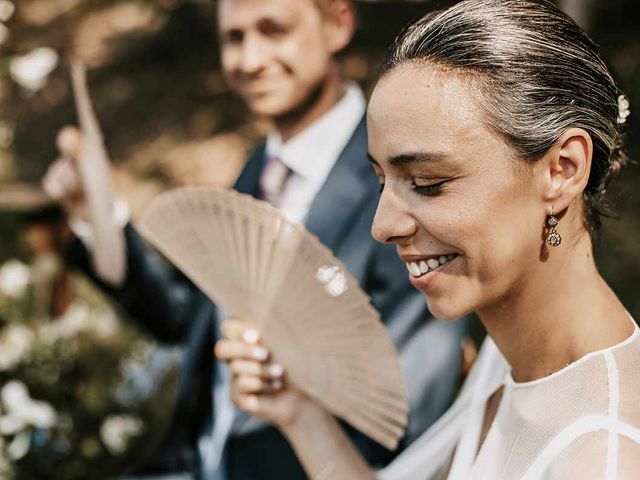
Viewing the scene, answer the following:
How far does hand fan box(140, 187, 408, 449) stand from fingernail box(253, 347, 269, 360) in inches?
1.1

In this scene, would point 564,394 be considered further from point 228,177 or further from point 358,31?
point 358,31

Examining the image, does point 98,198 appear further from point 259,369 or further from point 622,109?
point 622,109

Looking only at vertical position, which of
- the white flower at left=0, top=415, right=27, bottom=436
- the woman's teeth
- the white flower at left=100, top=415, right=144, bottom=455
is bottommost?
the white flower at left=100, top=415, right=144, bottom=455

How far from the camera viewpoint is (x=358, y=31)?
6.80m

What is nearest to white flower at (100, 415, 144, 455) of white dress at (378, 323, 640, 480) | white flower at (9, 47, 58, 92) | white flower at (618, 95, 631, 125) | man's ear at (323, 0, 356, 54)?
white flower at (9, 47, 58, 92)

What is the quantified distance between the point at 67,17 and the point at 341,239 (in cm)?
612

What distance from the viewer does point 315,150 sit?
2730 millimetres

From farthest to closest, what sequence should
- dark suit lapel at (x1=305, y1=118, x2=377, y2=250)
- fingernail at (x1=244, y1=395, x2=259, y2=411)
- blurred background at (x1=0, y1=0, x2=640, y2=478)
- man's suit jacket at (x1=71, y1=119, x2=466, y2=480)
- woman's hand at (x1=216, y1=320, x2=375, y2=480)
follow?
blurred background at (x1=0, y1=0, x2=640, y2=478), dark suit lapel at (x1=305, y1=118, x2=377, y2=250), man's suit jacket at (x1=71, y1=119, x2=466, y2=480), fingernail at (x1=244, y1=395, x2=259, y2=411), woman's hand at (x1=216, y1=320, x2=375, y2=480)

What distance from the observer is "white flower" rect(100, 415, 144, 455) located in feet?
12.5

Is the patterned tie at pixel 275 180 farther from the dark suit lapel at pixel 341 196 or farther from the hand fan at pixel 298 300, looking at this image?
the hand fan at pixel 298 300

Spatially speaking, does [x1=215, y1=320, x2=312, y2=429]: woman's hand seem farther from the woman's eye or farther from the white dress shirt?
the woman's eye

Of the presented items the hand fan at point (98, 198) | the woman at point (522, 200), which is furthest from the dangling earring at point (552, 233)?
the hand fan at point (98, 198)

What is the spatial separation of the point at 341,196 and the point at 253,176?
0.56 meters

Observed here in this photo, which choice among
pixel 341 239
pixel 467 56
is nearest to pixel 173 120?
pixel 341 239
